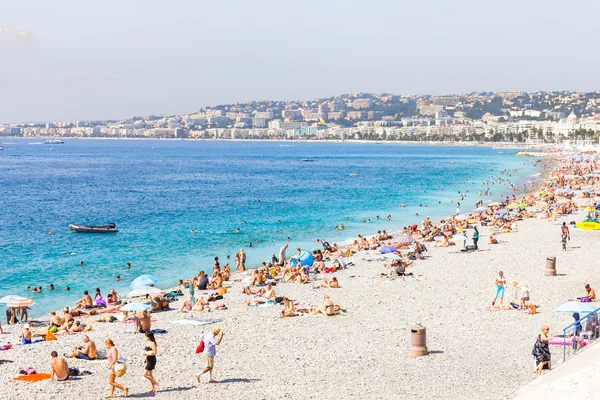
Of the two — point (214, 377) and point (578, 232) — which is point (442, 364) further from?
point (578, 232)

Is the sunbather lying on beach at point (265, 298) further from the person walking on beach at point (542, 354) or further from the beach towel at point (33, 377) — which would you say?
the person walking on beach at point (542, 354)

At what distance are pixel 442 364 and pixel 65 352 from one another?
7.22 meters

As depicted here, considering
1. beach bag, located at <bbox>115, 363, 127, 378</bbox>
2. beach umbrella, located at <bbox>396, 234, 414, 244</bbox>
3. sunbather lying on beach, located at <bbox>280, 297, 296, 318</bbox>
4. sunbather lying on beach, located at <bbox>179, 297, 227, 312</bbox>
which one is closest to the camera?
beach bag, located at <bbox>115, 363, 127, 378</bbox>

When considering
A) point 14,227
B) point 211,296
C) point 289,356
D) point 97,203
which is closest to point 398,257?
point 211,296

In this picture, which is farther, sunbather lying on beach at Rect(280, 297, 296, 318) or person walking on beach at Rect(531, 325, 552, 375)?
sunbather lying on beach at Rect(280, 297, 296, 318)

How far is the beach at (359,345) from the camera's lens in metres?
11.4

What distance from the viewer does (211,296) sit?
1925 cm

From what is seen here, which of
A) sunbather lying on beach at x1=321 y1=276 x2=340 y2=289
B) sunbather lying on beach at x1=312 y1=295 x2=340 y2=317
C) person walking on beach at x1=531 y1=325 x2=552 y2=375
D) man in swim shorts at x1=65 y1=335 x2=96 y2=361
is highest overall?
person walking on beach at x1=531 y1=325 x2=552 y2=375

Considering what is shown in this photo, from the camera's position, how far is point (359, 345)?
14.0 metres

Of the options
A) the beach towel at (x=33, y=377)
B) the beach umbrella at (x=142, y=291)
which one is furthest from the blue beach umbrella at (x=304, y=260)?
the beach towel at (x=33, y=377)

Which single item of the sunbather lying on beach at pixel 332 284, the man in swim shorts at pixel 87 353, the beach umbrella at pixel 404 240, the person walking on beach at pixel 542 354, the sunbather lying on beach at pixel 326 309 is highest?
the person walking on beach at pixel 542 354

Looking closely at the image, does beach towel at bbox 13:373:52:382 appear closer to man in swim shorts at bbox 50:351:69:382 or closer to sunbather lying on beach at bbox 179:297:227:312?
man in swim shorts at bbox 50:351:69:382

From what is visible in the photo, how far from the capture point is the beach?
11.4 m

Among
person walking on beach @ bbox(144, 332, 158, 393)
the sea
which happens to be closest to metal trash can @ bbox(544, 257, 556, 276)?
the sea
